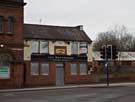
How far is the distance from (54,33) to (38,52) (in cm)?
420

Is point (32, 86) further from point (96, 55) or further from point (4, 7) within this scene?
point (96, 55)

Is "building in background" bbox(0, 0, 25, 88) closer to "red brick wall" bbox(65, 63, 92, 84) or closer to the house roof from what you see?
the house roof

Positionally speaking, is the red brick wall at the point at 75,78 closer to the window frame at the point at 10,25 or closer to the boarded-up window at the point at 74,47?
the boarded-up window at the point at 74,47

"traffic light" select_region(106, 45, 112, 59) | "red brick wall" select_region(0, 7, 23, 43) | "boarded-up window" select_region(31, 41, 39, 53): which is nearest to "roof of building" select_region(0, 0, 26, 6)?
"red brick wall" select_region(0, 7, 23, 43)

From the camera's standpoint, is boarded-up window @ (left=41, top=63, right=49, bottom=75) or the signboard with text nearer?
the signboard with text

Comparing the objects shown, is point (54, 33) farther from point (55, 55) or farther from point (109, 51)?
point (109, 51)

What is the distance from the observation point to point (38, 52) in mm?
50500

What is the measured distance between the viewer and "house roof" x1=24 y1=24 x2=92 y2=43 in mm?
51125

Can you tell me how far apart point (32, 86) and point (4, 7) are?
32.2ft

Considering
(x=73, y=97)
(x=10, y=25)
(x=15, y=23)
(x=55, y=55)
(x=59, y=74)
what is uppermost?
(x=15, y=23)

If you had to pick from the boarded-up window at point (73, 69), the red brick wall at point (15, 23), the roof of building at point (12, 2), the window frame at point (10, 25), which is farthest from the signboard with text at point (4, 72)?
the boarded-up window at point (73, 69)

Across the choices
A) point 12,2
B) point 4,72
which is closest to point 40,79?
point 4,72

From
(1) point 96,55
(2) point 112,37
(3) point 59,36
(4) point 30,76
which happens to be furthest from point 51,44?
(2) point 112,37

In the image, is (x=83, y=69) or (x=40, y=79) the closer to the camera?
(x=40, y=79)
